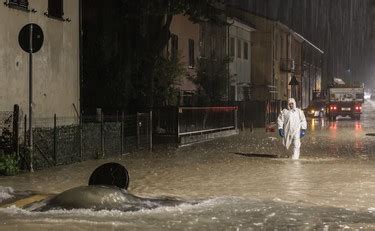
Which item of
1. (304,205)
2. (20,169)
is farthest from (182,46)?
(304,205)

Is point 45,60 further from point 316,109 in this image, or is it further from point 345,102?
point 316,109

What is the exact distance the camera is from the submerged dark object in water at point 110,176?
425 inches

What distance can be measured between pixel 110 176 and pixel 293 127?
8605mm

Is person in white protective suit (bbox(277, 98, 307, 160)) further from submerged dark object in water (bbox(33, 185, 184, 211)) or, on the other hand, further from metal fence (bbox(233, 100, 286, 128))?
metal fence (bbox(233, 100, 286, 128))

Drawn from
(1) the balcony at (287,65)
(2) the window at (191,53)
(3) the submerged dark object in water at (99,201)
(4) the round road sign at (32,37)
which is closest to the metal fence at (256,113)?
(2) the window at (191,53)

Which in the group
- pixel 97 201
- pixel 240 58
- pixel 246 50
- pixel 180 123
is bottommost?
pixel 97 201

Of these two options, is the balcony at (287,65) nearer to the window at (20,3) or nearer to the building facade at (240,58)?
the building facade at (240,58)

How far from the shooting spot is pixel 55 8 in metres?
21.2

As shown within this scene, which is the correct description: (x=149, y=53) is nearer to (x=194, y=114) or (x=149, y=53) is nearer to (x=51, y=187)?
(x=194, y=114)

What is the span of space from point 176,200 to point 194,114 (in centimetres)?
1509

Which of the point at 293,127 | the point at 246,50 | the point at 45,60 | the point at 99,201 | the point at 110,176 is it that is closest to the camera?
the point at 99,201

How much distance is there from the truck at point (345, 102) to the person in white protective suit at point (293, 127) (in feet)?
103

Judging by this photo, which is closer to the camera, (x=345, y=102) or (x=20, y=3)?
(x=20, y=3)

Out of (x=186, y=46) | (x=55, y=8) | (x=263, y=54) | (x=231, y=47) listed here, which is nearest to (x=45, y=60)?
(x=55, y=8)
